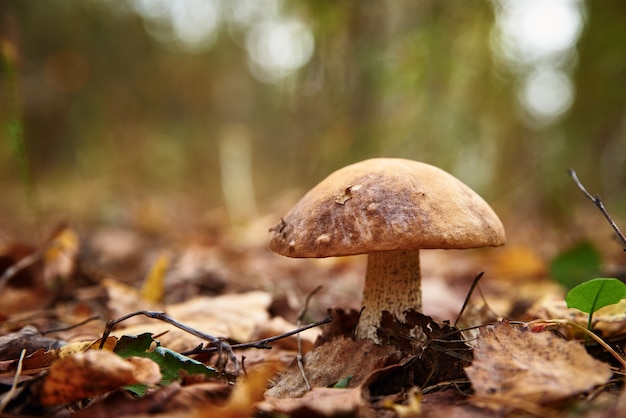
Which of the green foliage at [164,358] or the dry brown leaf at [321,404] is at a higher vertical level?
the green foliage at [164,358]

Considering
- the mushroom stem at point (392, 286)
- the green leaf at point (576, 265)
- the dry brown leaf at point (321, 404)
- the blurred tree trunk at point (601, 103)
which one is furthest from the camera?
the blurred tree trunk at point (601, 103)

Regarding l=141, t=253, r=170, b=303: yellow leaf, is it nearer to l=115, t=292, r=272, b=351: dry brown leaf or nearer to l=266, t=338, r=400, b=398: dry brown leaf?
l=115, t=292, r=272, b=351: dry brown leaf

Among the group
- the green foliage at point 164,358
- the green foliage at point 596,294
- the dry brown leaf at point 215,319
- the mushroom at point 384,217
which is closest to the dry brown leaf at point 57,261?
the dry brown leaf at point 215,319

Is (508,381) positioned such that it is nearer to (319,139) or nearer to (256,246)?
(256,246)

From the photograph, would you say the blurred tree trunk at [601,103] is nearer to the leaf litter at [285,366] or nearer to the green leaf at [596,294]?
the leaf litter at [285,366]

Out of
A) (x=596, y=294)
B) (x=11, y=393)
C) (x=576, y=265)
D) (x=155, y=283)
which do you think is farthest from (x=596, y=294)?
(x=155, y=283)

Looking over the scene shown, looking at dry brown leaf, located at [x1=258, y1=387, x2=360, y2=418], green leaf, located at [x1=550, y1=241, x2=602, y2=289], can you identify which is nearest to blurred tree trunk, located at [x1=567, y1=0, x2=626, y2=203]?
green leaf, located at [x1=550, y1=241, x2=602, y2=289]
